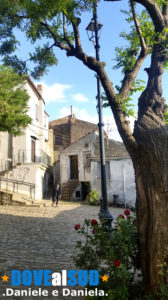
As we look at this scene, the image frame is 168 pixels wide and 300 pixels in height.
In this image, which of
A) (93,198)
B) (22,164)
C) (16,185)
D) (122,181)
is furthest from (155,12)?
(93,198)

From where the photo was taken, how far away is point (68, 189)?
23.9m

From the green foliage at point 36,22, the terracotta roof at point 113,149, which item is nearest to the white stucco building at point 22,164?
the terracotta roof at point 113,149

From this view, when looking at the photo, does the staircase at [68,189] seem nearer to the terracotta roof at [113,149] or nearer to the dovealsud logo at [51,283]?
the terracotta roof at [113,149]

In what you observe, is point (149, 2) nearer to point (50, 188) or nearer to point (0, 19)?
point (0, 19)

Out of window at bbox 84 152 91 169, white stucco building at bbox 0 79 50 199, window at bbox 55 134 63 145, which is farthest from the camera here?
window at bbox 55 134 63 145

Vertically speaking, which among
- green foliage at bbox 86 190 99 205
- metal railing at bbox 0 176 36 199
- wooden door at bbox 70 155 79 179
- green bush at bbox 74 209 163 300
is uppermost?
wooden door at bbox 70 155 79 179

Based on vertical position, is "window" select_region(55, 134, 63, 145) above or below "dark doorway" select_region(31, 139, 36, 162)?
above

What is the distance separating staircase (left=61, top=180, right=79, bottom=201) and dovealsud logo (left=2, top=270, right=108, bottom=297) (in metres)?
19.2

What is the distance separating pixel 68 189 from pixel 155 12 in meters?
21.2

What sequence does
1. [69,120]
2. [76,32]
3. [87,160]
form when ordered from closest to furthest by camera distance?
[76,32] < [87,160] < [69,120]

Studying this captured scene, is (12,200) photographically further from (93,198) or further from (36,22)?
(36,22)

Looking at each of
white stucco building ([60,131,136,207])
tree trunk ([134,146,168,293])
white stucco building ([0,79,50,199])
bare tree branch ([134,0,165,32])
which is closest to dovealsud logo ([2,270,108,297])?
tree trunk ([134,146,168,293])

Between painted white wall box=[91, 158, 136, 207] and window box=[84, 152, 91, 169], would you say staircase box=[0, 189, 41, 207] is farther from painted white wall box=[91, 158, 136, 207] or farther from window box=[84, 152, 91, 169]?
window box=[84, 152, 91, 169]

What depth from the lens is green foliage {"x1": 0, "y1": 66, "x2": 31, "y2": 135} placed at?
37.4 feet
